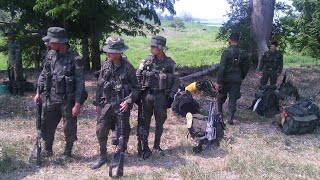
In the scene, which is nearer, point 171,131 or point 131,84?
point 131,84

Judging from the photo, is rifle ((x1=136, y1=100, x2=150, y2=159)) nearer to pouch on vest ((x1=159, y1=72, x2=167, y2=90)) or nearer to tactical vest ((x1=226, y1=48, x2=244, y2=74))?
pouch on vest ((x1=159, y1=72, x2=167, y2=90))

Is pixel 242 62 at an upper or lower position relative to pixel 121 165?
upper

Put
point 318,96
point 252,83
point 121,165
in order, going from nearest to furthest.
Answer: point 121,165, point 318,96, point 252,83

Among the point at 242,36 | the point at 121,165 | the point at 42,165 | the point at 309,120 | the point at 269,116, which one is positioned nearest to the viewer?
the point at 121,165

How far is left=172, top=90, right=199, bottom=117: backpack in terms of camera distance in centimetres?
920

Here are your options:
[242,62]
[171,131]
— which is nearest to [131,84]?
[171,131]

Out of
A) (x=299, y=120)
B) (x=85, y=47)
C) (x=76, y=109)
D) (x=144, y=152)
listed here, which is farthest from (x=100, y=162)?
(x=85, y=47)

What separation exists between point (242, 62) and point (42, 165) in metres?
4.67

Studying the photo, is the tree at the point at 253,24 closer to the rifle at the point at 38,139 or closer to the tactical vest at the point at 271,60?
the tactical vest at the point at 271,60

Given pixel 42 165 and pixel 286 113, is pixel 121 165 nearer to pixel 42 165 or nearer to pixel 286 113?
pixel 42 165

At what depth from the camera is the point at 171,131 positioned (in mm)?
8500

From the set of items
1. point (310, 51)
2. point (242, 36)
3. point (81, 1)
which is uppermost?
point (81, 1)

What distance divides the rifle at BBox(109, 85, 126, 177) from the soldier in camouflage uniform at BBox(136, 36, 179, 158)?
26.0 inches

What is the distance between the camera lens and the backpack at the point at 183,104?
9.20 metres
